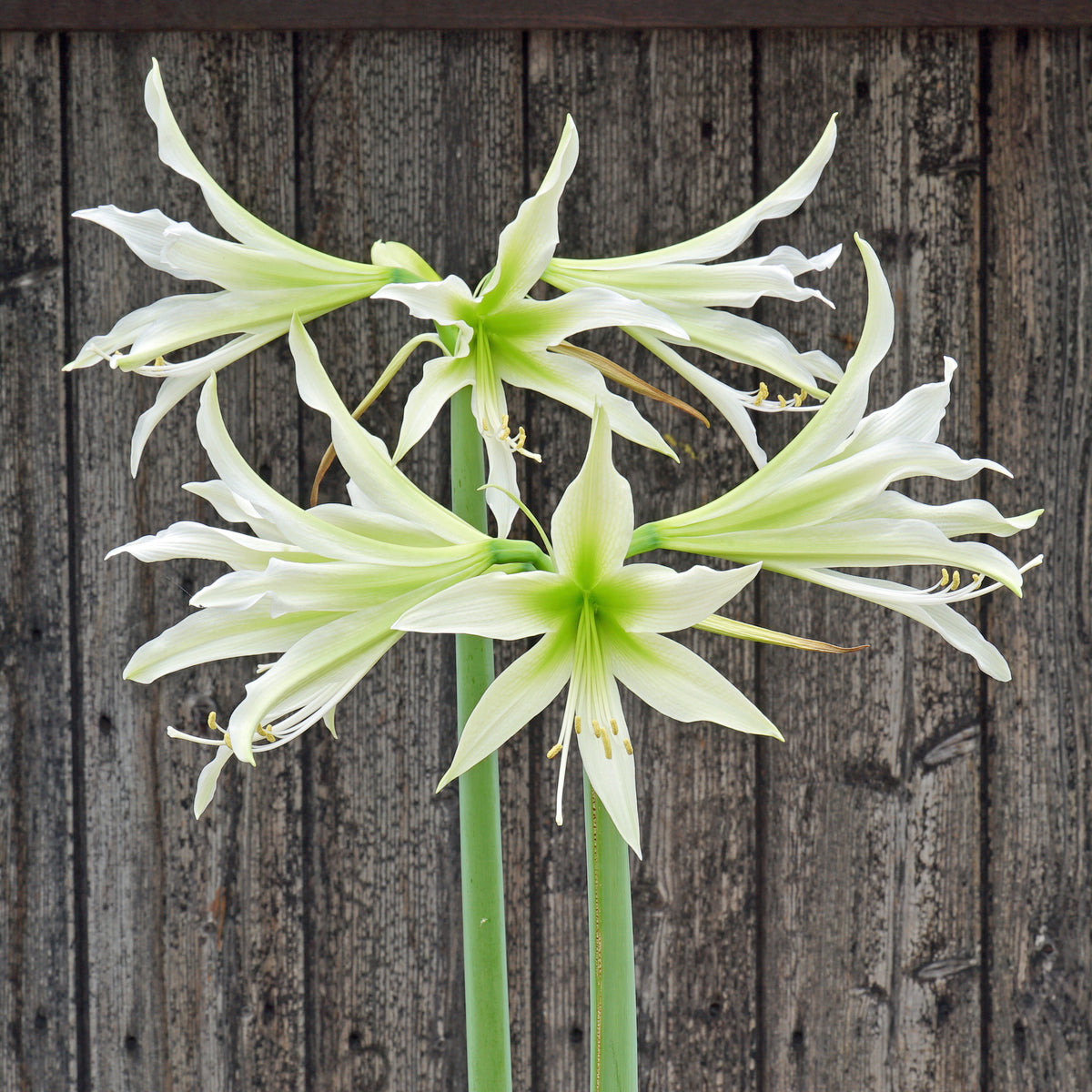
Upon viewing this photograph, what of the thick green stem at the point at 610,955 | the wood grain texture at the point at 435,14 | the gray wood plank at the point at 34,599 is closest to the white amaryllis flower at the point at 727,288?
the thick green stem at the point at 610,955

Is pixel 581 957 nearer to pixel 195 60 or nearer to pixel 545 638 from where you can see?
pixel 545 638

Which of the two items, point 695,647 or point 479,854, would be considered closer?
point 479,854

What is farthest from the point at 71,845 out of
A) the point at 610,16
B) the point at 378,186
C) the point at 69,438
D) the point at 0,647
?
the point at 610,16

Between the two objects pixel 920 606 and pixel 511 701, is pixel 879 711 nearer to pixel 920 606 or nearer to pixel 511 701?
pixel 920 606

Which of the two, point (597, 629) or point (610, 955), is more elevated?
point (597, 629)

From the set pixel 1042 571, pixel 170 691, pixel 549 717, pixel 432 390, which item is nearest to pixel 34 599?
pixel 170 691

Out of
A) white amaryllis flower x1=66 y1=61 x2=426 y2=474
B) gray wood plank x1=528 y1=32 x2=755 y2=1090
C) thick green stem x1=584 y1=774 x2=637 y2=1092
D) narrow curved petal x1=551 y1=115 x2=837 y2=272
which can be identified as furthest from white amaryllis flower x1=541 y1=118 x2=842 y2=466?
gray wood plank x1=528 y1=32 x2=755 y2=1090
